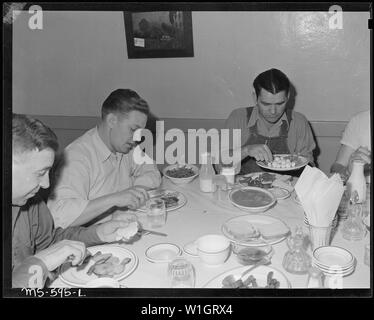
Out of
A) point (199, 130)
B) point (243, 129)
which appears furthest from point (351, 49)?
point (199, 130)


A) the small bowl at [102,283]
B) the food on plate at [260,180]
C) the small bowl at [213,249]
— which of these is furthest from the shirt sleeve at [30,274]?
the food on plate at [260,180]

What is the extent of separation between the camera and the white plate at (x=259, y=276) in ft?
3.87

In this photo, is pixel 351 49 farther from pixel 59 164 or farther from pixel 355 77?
pixel 59 164

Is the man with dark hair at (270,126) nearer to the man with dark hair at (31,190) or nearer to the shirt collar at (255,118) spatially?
the shirt collar at (255,118)

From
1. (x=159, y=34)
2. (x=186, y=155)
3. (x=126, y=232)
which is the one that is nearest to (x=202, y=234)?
(x=126, y=232)

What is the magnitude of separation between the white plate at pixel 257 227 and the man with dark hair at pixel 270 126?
800mm

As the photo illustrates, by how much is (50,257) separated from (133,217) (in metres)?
0.38

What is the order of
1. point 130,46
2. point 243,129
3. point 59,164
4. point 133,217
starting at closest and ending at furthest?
point 133,217, point 59,164, point 243,129, point 130,46

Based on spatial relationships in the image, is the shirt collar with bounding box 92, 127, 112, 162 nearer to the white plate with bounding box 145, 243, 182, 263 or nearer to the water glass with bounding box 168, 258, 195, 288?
the white plate with bounding box 145, 243, 182, 263

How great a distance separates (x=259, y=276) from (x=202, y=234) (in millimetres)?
313

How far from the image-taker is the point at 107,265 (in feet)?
4.14

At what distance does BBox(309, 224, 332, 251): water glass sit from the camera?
1306 millimetres

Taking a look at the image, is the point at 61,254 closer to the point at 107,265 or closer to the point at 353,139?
Answer: the point at 107,265

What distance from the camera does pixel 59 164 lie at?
1687 mm
